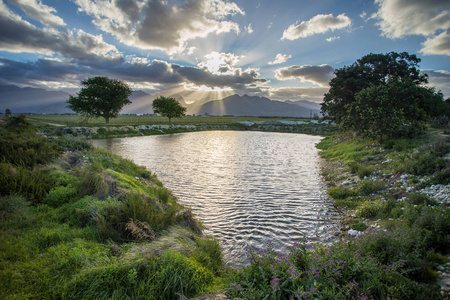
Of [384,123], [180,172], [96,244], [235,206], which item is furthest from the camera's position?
[384,123]

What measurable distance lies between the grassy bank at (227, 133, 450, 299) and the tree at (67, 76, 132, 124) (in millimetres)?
64421

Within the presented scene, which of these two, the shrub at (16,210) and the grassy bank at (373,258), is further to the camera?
the shrub at (16,210)

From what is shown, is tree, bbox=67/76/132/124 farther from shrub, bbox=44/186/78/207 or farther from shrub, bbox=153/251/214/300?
shrub, bbox=153/251/214/300

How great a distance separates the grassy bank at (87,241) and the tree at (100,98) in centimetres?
5562

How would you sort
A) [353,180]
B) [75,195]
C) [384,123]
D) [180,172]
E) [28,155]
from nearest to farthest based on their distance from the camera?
[75,195] < [28,155] < [353,180] < [180,172] < [384,123]

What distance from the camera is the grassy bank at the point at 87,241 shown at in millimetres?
3965

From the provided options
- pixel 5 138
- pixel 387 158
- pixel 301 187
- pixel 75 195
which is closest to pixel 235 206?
pixel 301 187

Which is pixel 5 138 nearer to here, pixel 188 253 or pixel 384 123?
pixel 188 253

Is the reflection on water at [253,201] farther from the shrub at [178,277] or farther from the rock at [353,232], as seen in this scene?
the shrub at [178,277]

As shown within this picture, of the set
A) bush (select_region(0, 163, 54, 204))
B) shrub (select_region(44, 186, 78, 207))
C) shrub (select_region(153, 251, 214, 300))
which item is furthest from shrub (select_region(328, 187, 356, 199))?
bush (select_region(0, 163, 54, 204))

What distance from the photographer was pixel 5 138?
9.59 meters

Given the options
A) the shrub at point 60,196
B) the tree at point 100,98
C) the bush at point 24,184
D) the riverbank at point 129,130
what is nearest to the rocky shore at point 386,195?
the shrub at point 60,196

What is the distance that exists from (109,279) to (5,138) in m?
10.1

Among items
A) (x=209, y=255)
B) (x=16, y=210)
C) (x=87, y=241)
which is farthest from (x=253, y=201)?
(x=16, y=210)
